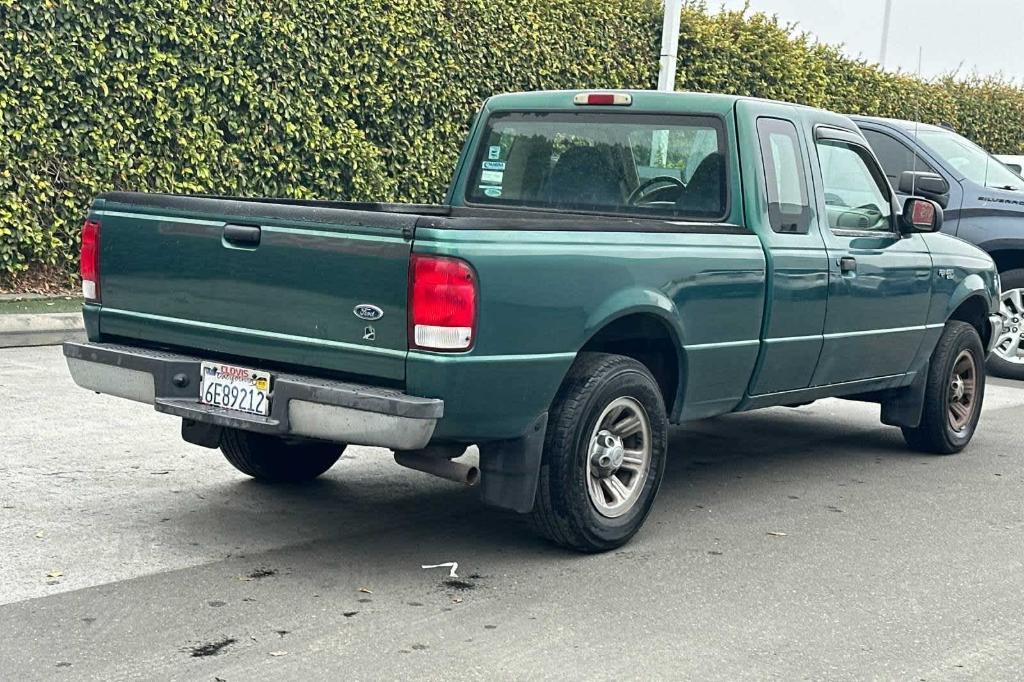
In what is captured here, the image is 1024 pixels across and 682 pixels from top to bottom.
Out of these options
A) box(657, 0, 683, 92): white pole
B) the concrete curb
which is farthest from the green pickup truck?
box(657, 0, 683, 92): white pole

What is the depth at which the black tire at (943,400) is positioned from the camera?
26.1 ft

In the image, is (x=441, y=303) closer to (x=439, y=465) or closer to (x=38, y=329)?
(x=439, y=465)

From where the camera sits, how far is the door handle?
5203 mm

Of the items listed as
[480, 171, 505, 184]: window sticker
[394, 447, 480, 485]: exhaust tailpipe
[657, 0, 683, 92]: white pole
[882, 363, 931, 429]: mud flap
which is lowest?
[882, 363, 931, 429]: mud flap

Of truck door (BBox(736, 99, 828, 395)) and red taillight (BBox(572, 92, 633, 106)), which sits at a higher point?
→ red taillight (BBox(572, 92, 633, 106))

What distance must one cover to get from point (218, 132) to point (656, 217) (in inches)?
294

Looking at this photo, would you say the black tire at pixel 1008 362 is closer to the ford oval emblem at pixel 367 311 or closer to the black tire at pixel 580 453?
the black tire at pixel 580 453

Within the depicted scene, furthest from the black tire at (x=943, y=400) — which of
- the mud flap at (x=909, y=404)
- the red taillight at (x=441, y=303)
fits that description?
the red taillight at (x=441, y=303)

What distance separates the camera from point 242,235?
5234 mm

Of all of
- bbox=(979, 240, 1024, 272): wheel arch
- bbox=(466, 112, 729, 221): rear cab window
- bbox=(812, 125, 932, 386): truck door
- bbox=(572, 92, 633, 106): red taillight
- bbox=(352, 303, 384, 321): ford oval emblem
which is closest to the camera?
bbox=(352, 303, 384, 321): ford oval emblem

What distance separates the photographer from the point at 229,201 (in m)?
5.43

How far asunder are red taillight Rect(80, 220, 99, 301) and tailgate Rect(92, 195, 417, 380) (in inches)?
1.5

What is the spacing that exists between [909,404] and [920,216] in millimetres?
1103

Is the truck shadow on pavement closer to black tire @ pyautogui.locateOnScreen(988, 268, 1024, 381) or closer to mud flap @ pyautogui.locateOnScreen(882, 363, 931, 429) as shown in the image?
mud flap @ pyautogui.locateOnScreen(882, 363, 931, 429)
